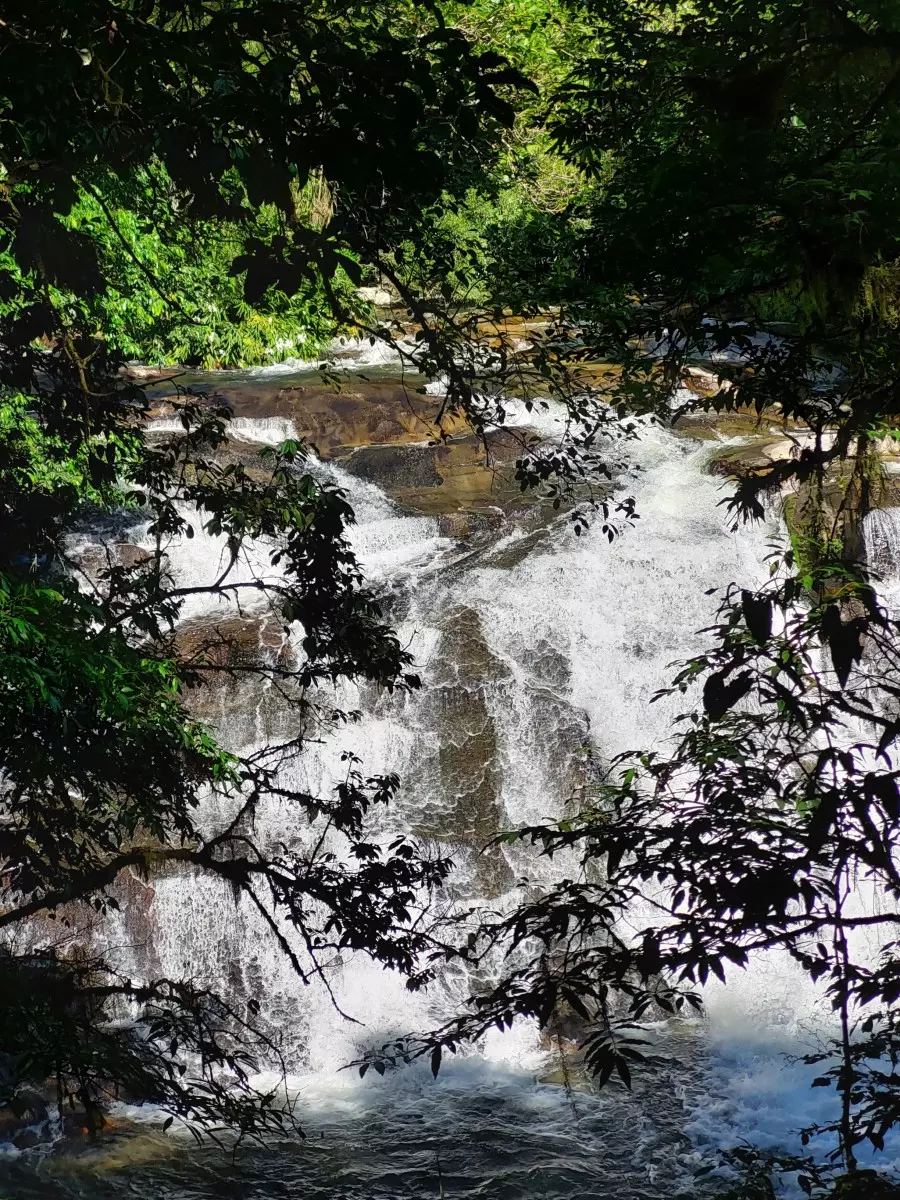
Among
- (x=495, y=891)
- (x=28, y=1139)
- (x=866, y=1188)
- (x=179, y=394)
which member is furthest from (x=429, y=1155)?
(x=866, y=1188)

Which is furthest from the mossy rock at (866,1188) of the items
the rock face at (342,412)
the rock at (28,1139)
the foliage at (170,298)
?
the rock face at (342,412)

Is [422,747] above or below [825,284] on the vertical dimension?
below

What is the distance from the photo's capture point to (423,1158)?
21.7 ft

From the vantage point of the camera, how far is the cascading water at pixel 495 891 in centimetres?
657

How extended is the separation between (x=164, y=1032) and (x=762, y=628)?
308cm

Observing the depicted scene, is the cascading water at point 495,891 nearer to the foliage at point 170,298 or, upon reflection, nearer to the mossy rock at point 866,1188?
the foliage at point 170,298

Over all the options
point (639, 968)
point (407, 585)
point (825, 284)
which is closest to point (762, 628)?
point (639, 968)

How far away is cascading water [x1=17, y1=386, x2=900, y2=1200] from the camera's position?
259 inches

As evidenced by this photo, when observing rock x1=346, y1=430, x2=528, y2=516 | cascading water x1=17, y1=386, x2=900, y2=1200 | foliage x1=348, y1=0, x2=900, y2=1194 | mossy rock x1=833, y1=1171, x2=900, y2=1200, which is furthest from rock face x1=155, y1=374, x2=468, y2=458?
mossy rock x1=833, y1=1171, x2=900, y2=1200

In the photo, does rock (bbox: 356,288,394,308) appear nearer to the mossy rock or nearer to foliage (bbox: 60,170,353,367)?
foliage (bbox: 60,170,353,367)

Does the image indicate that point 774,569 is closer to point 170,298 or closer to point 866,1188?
point 866,1188

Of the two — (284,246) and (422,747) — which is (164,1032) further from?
(422,747)

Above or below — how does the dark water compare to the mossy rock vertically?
below

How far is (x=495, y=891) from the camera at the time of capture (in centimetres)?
814
